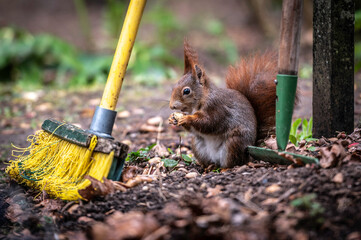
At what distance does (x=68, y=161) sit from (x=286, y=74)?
1.16 metres

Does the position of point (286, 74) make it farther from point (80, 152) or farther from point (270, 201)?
point (80, 152)

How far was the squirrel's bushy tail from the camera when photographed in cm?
238

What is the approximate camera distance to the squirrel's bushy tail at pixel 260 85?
2375mm

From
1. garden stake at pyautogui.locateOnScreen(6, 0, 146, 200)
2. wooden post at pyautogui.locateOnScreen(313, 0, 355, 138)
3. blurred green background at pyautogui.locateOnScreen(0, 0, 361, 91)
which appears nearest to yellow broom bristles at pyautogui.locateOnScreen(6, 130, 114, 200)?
garden stake at pyautogui.locateOnScreen(6, 0, 146, 200)

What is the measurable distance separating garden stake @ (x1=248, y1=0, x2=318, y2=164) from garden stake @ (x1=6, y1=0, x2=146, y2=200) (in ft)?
2.52

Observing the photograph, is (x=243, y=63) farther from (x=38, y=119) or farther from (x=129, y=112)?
(x=38, y=119)

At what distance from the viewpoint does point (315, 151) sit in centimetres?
200

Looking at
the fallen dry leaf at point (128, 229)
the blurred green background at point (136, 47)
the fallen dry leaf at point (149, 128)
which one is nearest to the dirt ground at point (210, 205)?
the fallen dry leaf at point (128, 229)

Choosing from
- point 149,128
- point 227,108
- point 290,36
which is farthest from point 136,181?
point 149,128

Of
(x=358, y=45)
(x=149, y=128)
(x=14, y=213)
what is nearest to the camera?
(x=14, y=213)

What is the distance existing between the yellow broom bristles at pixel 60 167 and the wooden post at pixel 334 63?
1.33 meters

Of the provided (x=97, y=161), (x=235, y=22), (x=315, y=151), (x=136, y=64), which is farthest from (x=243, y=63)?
(x=235, y=22)

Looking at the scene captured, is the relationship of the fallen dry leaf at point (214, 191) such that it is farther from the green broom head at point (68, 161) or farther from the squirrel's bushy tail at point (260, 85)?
the squirrel's bushy tail at point (260, 85)

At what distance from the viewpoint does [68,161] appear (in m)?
1.77
